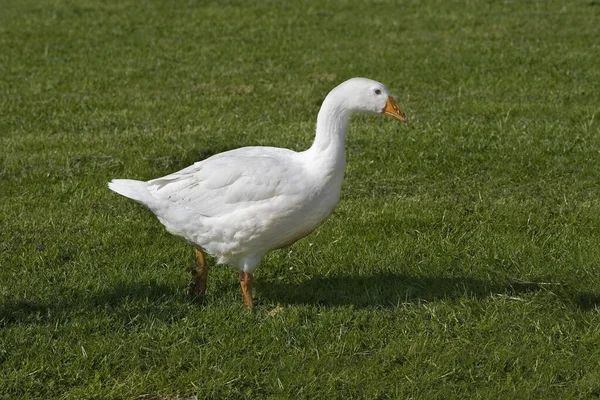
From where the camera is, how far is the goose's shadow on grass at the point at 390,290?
5.72m

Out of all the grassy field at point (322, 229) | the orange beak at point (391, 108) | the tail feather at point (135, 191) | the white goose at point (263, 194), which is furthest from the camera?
the tail feather at point (135, 191)

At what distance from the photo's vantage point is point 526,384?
4.77 metres

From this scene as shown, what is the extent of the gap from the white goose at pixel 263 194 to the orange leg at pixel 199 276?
0.15m

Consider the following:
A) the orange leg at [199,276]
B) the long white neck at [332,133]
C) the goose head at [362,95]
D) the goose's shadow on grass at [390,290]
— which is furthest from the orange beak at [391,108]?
the orange leg at [199,276]

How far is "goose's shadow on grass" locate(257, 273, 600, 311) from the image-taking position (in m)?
5.72

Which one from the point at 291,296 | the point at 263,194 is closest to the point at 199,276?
the point at 291,296

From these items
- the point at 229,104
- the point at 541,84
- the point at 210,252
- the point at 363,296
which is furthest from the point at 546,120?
the point at 210,252

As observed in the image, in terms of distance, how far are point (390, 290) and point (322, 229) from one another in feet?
4.00

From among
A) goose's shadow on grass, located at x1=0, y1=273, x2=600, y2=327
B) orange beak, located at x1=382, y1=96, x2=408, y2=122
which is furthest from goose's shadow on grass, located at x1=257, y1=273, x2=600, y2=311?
orange beak, located at x1=382, y1=96, x2=408, y2=122

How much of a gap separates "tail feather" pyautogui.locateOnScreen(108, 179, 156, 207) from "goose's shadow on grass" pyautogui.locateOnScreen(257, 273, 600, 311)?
979mm

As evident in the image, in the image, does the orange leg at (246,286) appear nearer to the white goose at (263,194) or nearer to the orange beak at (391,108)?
the white goose at (263,194)

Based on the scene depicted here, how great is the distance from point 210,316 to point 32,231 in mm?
2101

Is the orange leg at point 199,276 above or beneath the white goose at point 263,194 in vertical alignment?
beneath

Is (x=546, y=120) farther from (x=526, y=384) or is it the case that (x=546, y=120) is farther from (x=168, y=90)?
(x=526, y=384)
